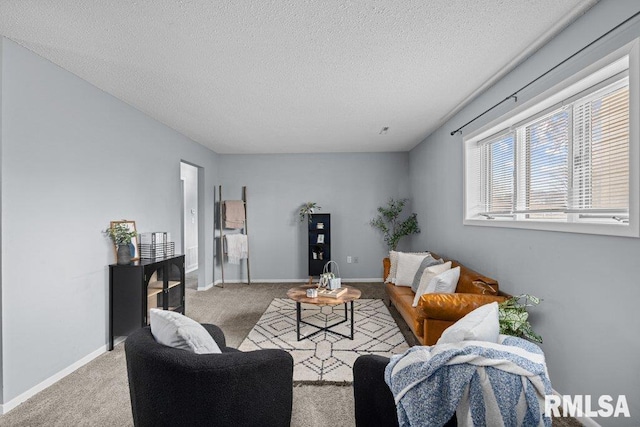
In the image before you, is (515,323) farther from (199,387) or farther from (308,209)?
(308,209)

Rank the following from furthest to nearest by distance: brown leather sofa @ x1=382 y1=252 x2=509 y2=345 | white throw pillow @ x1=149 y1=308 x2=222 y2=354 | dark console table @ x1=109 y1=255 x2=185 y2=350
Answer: dark console table @ x1=109 y1=255 x2=185 y2=350 < brown leather sofa @ x1=382 y1=252 x2=509 y2=345 < white throw pillow @ x1=149 y1=308 x2=222 y2=354

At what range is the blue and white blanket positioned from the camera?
110 cm

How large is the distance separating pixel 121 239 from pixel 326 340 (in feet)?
7.45

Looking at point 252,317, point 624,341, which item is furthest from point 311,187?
point 624,341

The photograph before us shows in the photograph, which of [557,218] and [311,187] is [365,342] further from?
[311,187]

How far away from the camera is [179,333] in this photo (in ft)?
4.99

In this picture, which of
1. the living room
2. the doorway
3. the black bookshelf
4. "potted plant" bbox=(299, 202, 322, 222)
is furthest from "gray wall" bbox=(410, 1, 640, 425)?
the doorway

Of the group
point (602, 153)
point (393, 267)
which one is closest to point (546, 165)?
point (602, 153)

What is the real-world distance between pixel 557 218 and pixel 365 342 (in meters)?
1.97

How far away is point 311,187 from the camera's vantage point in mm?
5934

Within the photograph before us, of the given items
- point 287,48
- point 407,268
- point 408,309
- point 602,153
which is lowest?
point 408,309

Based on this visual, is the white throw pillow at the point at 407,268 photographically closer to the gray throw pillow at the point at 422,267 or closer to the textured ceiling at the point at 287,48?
the gray throw pillow at the point at 422,267

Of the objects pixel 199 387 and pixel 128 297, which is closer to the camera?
pixel 199 387

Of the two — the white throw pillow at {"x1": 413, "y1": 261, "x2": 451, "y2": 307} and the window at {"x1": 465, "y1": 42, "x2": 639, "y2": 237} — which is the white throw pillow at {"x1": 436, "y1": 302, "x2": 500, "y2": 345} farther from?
the white throw pillow at {"x1": 413, "y1": 261, "x2": 451, "y2": 307}
